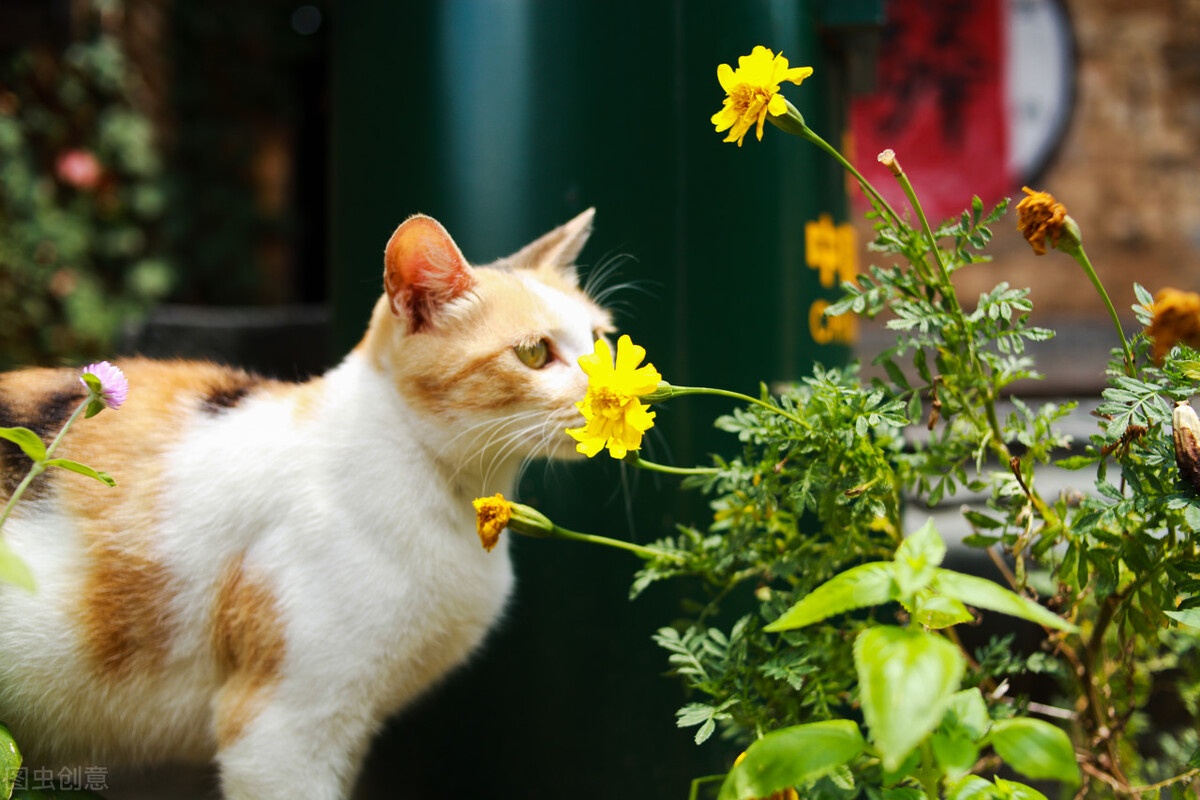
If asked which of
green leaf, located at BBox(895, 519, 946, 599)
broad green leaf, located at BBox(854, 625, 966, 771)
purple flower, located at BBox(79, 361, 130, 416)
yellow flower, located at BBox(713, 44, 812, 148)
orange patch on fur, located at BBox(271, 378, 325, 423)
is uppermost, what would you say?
yellow flower, located at BBox(713, 44, 812, 148)

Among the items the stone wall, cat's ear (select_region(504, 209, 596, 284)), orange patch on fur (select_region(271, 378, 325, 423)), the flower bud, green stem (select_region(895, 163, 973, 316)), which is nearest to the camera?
the flower bud

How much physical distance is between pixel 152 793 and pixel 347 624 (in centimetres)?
105

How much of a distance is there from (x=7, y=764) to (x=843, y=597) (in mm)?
868

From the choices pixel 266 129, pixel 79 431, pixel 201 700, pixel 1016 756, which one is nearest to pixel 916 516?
pixel 1016 756

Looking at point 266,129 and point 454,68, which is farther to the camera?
point 266,129

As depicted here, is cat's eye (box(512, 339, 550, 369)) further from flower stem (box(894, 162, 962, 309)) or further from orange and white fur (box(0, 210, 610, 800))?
flower stem (box(894, 162, 962, 309))

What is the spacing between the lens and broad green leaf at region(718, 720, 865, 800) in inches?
28.5

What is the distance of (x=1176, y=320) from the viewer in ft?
2.63

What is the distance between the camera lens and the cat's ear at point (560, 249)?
1.30m

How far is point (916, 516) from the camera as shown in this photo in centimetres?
192

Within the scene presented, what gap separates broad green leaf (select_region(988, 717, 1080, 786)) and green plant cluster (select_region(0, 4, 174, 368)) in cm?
376

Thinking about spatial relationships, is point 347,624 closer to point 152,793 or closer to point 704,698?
point 704,698

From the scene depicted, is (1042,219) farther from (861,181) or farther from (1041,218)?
(861,181)

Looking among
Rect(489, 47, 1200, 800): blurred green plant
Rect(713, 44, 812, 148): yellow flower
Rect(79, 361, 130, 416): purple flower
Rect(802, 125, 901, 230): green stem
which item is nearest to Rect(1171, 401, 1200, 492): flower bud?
Rect(489, 47, 1200, 800): blurred green plant
